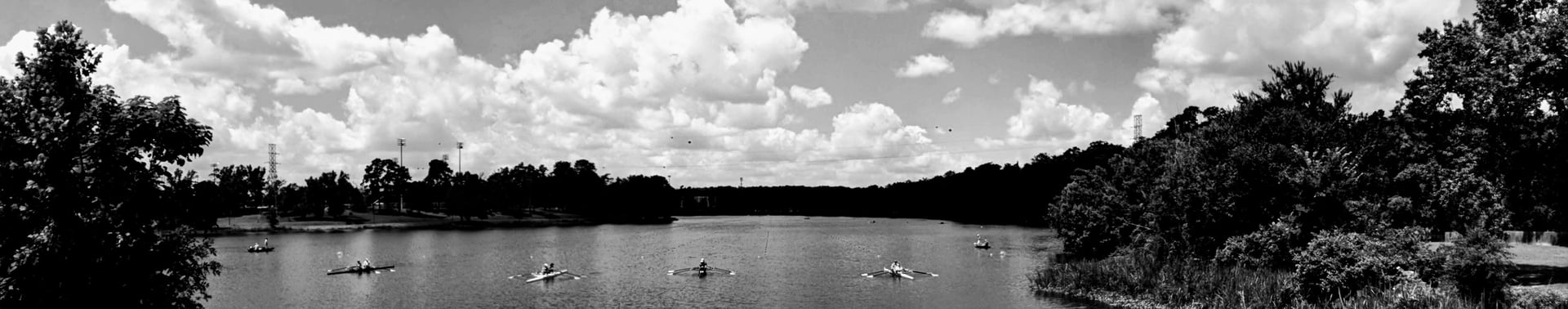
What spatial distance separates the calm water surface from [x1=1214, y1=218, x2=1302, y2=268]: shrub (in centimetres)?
820

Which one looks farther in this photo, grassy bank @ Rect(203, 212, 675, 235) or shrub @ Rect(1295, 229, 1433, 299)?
grassy bank @ Rect(203, 212, 675, 235)

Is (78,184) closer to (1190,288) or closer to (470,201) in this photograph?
(1190,288)

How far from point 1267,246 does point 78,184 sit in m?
39.3

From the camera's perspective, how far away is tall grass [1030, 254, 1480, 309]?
30.3 metres

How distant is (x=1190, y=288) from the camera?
40.2 m

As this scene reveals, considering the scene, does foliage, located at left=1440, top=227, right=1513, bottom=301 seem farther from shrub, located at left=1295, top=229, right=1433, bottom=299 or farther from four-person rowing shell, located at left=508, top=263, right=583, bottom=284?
four-person rowing shell, located at left=508, top=263, right=583, bottom=284

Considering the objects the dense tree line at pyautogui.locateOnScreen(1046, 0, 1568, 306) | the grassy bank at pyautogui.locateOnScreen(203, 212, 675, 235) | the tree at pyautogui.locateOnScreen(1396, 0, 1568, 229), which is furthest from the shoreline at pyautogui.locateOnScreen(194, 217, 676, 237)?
the tree at pyautogui.locateOnScreen(1396, 0, 1568, 229)

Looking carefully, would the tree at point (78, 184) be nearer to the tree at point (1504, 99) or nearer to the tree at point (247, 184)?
the tree at point (1504, 99)

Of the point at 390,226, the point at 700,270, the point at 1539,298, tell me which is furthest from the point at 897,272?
the point at 390,226

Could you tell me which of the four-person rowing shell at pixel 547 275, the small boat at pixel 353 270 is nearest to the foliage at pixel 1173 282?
the four-person rowing shell at pixel 547 275

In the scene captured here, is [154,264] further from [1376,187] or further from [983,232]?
[983,232]

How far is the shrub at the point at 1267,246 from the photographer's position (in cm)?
3853

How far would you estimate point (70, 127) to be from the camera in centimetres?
1616

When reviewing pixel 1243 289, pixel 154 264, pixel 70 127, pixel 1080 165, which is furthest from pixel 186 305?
pixel 1080 165
